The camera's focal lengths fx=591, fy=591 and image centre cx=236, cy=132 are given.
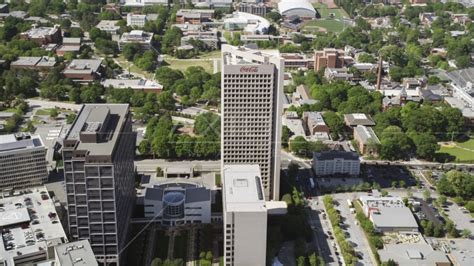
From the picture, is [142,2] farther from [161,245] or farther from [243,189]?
[243,189]

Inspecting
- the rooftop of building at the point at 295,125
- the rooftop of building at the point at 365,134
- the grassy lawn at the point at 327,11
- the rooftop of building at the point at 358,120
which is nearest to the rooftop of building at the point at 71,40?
the rooftop of building at the point at 295,125

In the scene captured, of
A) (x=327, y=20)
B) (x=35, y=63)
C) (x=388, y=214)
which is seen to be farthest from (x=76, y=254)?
(x=327, y=20)

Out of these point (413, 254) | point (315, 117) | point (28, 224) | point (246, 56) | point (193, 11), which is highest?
point (246, 56)

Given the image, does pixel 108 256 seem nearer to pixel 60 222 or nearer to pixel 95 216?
pixel 95 216

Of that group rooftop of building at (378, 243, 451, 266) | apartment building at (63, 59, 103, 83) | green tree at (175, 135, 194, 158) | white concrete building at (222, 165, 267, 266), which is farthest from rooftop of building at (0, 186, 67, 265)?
apartment building at (63, 59, 103, 83)

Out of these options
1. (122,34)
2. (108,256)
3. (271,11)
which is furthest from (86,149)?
(271,11)

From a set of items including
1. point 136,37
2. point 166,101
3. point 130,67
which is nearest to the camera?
point 166,101
